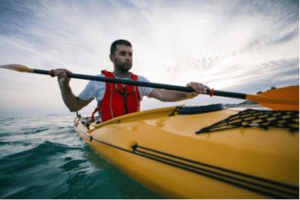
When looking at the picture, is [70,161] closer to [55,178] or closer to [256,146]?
[55,178]

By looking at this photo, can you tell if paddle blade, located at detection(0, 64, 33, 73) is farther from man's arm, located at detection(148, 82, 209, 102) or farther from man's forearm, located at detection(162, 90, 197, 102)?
man's forearm, located at detection(162, 90, 197, 102)

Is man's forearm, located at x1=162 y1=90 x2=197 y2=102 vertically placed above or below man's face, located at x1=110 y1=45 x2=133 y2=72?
below

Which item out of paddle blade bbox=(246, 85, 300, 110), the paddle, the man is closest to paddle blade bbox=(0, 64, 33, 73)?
the paddle

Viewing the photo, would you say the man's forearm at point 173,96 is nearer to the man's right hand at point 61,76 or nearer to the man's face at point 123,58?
the man's face at point 123,58

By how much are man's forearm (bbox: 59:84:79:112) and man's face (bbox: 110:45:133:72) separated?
1.34m

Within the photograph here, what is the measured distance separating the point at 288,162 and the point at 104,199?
5.94 feet

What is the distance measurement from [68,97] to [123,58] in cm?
163

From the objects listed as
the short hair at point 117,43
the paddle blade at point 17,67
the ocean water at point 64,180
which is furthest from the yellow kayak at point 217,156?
the paddle blade at point 17,67

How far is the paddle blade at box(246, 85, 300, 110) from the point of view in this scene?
2.03 metres

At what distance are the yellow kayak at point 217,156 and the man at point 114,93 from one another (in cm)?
130

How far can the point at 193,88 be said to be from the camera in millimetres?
2256

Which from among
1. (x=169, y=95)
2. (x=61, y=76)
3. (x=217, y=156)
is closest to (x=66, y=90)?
(x=61, y=76)

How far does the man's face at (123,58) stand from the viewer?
3.14 m

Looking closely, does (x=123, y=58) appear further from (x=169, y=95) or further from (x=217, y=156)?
(x=217, y=156)
